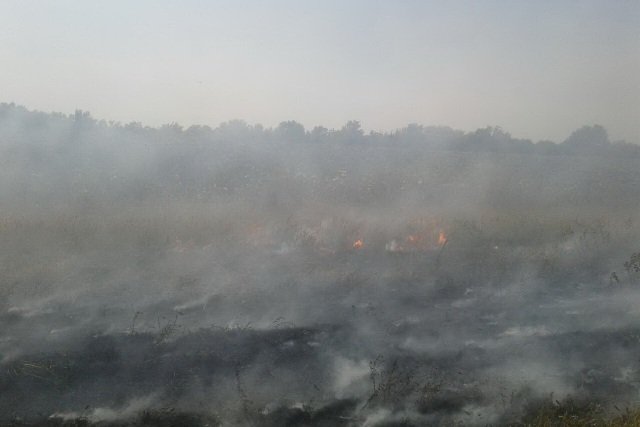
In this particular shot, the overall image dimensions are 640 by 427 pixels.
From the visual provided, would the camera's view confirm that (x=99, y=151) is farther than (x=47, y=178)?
Yes

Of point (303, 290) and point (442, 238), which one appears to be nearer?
point (303, 290)

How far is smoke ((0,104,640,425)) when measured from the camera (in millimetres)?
5148

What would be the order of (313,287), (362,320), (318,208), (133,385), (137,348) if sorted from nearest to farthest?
(133,385)
(137,348)
(362,320)
(313,287)
(318,208)

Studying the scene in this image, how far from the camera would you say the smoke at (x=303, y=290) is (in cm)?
515

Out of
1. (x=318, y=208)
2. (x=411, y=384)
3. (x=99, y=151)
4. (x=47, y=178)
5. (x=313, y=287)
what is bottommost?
(x=411, y=384)

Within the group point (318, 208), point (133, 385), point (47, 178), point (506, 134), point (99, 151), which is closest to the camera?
point (133, 385)

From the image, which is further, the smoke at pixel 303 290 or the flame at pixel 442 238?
the flame at pixel 442 238

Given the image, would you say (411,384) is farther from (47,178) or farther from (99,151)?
(99,151)

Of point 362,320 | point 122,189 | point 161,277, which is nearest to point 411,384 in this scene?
point 362,320

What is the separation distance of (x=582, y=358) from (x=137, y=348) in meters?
6.22

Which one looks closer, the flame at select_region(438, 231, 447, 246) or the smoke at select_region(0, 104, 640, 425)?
the smoke at select_region(0, 104, 640, 425)

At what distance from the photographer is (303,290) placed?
24.9 ft

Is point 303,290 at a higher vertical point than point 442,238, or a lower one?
lower

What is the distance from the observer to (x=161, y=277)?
305 inches
